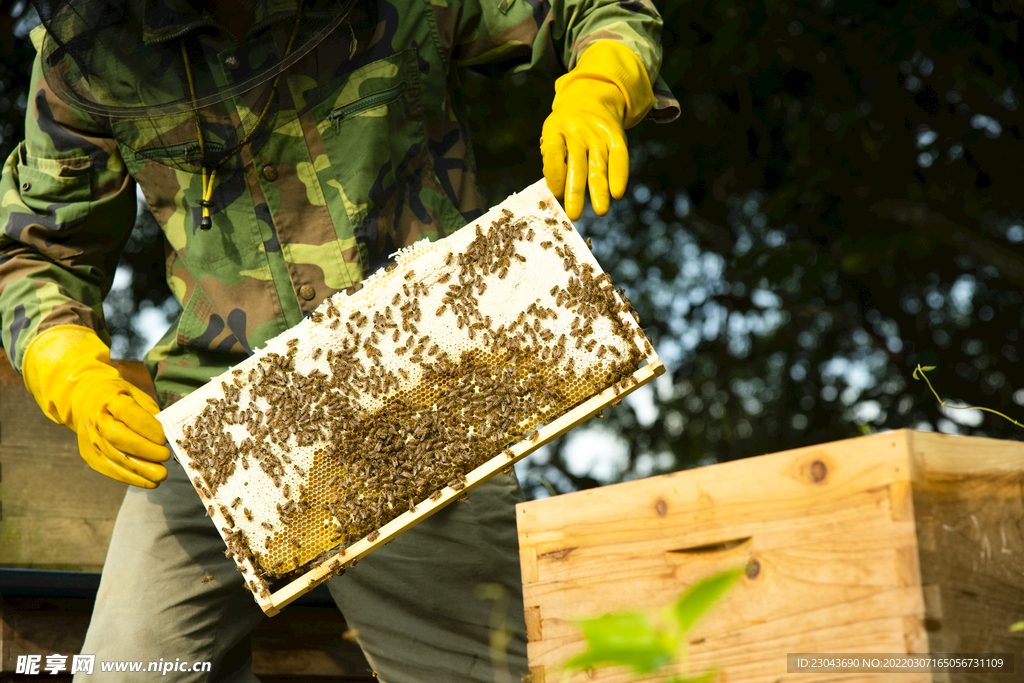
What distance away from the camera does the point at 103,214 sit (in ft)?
8.73

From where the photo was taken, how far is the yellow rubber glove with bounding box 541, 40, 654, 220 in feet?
6.54

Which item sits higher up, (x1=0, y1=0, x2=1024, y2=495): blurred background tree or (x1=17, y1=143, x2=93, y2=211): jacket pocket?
(x1=17, y1=143, x2=93, y2=211): jacket pocket

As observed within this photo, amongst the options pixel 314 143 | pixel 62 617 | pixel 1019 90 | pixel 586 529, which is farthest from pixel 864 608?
pixel 1019 90

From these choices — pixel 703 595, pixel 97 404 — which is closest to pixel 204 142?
pixel 97 404

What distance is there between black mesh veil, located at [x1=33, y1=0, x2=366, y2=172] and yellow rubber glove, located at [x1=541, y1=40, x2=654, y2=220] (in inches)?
28.5

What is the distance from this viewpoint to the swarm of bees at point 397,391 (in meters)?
1.90

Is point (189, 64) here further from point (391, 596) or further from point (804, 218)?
point (804, 218)

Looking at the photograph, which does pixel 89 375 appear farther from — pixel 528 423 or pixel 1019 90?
pixel 1019 90

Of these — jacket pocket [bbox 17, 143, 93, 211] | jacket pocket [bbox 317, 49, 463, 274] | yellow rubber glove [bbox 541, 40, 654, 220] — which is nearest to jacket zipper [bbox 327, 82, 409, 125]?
jacket pocket [bbox 317, 49, 463, 274]

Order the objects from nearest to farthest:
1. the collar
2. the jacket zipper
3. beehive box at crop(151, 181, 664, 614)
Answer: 1. beehive box at crop(151, 181, 664, 614)
2. the collar
3. the jacket zipper

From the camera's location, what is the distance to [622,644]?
0.64 meters

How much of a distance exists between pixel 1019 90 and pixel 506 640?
389 centimetres

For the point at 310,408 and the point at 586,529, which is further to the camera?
the point at 310,408

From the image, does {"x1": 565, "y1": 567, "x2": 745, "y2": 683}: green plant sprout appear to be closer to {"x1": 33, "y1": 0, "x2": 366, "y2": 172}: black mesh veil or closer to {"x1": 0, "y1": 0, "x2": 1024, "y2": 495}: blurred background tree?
{"x1": 33, "y1": 0, "x2": 366, "y2": 172}: black mesh veil
